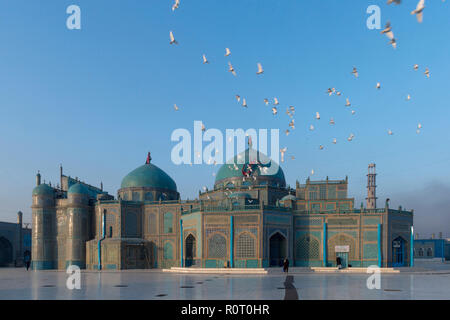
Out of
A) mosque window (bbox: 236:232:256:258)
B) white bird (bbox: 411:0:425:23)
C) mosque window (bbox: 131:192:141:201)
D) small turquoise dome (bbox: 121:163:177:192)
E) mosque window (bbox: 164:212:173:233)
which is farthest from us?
small turquoise dome (bbox: 121:163:177:192)

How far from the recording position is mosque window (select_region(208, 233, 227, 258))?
143ft

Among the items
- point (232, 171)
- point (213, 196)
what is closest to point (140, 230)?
point (213, 196)

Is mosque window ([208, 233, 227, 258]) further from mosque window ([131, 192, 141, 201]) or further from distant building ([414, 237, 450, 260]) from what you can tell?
distant building ([414, 237, 450, 260])

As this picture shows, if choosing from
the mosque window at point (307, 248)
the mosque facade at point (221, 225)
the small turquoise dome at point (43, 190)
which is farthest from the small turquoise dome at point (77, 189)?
the mosque window at point (307, 248)

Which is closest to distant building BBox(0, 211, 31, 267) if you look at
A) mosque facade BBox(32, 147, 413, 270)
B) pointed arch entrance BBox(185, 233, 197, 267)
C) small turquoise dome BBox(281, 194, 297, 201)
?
mosque facade BBox(32, 147, 413, 270)

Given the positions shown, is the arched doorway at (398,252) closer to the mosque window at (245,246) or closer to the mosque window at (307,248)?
the mosque window at (307,248)

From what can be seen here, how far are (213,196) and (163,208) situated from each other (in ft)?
20.9

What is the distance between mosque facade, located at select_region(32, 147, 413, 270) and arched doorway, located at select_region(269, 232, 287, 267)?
4.0 inches

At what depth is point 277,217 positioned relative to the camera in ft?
147

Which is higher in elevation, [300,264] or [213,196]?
[213,196]

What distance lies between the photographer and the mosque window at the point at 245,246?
42.9 m
